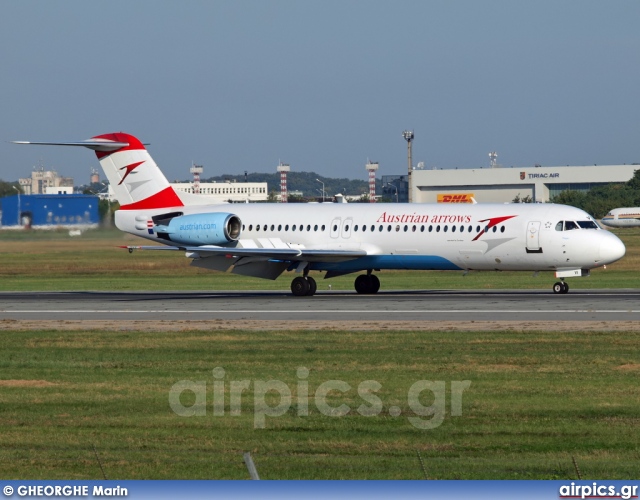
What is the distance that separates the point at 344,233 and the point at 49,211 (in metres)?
26.3

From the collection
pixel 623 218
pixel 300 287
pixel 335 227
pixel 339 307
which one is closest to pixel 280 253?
pixel 300 287

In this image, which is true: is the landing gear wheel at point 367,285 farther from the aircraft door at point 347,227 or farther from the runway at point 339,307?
the aircraft door at point 347,227

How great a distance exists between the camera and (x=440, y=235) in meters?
36.5

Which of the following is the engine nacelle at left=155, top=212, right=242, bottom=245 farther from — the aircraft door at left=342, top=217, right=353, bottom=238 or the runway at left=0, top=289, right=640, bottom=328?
the aircraft door at left=342, top=217, right=353, bottom=238

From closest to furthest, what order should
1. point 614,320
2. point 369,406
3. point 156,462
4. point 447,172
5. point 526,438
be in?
point 156,462 < point 526,438 < point 369,406 < point 614,320 < point 447,172

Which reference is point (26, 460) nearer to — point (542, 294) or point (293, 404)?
point (293, 404)

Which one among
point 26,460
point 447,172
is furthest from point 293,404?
point 447,172

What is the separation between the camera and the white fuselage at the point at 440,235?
1387 inches

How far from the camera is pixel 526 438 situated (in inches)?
521

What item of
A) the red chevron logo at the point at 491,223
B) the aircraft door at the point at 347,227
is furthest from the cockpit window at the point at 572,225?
the aircraft door at the point at 347,227

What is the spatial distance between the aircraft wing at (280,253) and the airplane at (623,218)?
90407 mm

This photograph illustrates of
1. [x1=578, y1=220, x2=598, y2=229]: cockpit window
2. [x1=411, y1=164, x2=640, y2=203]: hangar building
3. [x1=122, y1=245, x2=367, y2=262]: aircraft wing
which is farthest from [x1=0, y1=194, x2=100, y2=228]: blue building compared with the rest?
[x1=411, y1=164, x2=640, y2=203]: hangar building

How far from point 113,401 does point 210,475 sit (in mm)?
5239

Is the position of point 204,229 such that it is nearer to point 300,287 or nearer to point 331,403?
point 300,287
